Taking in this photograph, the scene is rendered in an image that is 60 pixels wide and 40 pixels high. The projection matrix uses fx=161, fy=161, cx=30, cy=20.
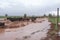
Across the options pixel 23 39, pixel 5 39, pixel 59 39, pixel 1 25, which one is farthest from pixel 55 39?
pixel 1 25

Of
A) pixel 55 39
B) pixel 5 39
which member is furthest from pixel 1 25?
pixel 55 39

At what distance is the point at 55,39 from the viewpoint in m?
13.5

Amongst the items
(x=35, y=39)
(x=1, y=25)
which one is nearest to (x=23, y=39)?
(x=35, y=39)

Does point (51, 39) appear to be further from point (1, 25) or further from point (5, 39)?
point (1, 25)

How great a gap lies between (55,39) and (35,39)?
68.2 inches

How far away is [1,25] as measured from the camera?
2847 centimetres

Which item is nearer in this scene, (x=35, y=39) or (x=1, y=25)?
(x=35, y=39)

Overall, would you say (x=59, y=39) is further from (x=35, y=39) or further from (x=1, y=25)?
(x=1, y=25)

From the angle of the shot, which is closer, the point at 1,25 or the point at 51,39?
the point at 51,39

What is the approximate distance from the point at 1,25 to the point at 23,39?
1529 cm

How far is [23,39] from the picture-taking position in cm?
1386

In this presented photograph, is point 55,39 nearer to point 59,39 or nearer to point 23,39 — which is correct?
point 59,39

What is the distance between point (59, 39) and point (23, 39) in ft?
9.98

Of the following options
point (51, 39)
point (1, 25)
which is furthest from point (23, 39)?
point (1, 25)
